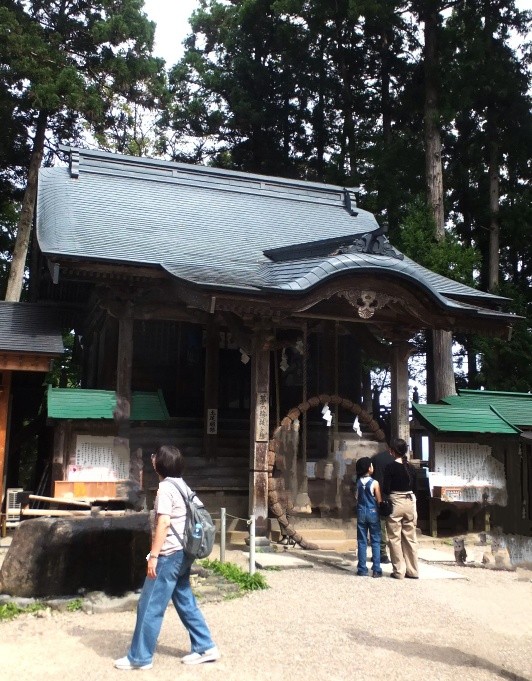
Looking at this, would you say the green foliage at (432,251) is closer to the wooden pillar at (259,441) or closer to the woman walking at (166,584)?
the wooden pillar at (259,441)

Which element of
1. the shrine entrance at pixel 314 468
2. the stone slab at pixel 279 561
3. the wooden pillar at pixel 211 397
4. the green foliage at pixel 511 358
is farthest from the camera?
the green foliage at pixel 511 358

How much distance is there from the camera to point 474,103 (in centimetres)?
2277

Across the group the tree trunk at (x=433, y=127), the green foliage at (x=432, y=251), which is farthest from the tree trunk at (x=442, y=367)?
the tree trunk at (x=433, y=127)

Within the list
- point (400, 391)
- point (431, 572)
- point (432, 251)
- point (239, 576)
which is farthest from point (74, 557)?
point (432, 251)

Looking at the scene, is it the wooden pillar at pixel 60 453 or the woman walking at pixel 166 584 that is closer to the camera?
the woman walking at pixel 166 584

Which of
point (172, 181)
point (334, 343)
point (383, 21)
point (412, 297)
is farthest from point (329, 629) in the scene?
point (383, 21)

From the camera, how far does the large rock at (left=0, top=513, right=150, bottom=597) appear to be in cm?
664

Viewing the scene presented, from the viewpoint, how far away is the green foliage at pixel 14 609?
20.5 ft

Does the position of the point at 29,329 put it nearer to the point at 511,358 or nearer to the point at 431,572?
the point at 431,572

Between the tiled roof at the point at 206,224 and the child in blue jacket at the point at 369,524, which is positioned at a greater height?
the tiled roof at the point at 206,224

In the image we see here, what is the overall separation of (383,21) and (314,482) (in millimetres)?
15584

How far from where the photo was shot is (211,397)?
1278cm

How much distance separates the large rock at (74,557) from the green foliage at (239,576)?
1.29 m

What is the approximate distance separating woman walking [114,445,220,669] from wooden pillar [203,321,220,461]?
738 centimetres
